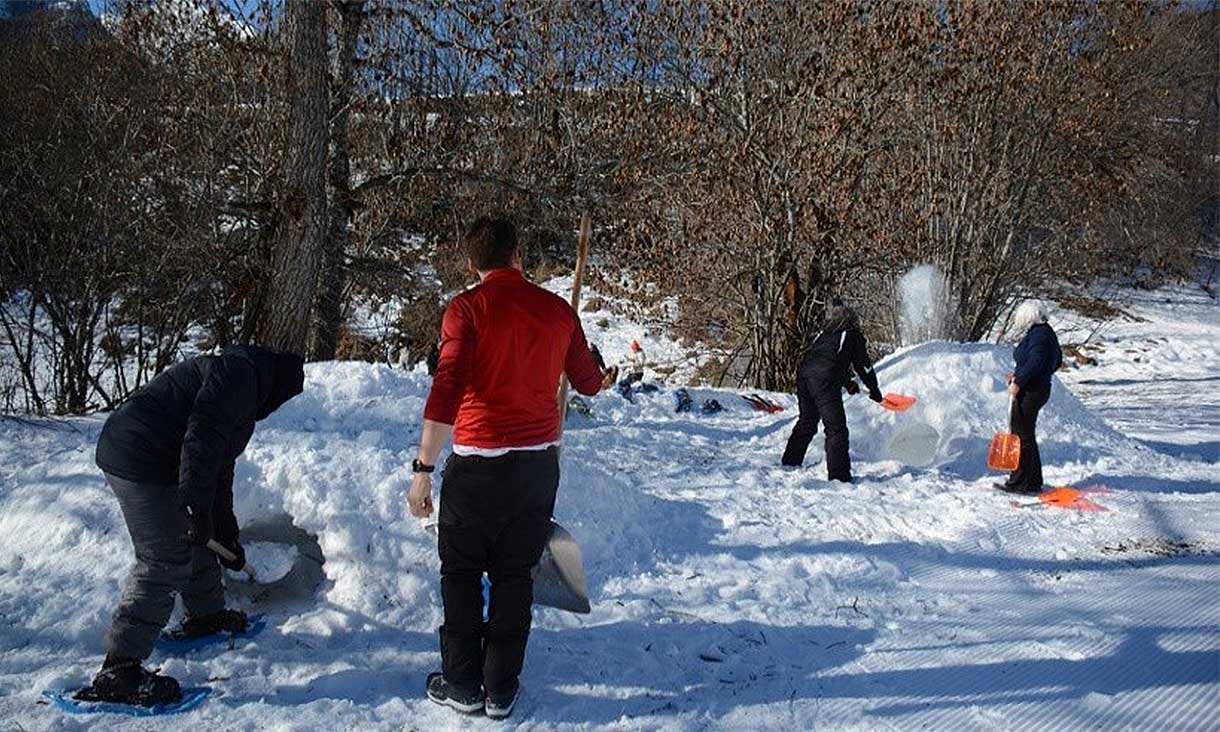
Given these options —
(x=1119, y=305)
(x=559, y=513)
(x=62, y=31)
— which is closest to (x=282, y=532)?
(x=559, y=513)

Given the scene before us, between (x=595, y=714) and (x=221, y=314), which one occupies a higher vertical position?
(x=221, y=314)

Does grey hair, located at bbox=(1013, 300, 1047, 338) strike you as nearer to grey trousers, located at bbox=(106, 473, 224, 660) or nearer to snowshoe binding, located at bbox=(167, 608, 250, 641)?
snowshoe binding, located at bbox=(167, 608, 250, 641)

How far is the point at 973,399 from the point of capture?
894 cm

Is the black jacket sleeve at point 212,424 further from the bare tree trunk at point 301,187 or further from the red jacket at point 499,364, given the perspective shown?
the bare tree trunk at point 301,187

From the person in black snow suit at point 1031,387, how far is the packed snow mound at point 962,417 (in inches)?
28.5

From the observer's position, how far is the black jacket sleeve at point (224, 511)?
13.6ft

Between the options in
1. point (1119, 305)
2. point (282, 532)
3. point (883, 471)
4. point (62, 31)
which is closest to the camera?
point (282, 532)

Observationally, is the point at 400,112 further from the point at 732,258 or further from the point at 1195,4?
the point at 1195,4

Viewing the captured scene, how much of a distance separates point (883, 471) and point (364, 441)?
14.7 ft

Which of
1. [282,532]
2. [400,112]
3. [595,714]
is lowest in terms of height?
[595,714]

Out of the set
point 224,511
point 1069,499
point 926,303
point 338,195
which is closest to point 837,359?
point 1069,499

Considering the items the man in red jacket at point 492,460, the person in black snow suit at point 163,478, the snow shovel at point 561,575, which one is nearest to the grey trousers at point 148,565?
the person in black snow suit at point 163,478

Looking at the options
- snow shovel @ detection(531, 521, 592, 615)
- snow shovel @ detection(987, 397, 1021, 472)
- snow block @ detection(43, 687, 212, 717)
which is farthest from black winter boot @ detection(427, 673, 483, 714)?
snow shovel @ detection(987, 397, 1021, 472)

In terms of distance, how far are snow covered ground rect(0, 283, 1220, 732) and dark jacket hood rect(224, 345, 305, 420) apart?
3.38 ft
